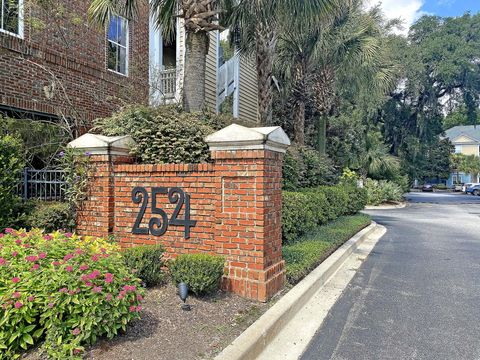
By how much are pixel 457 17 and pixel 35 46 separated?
3816 cm

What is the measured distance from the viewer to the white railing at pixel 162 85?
11227 millimetres

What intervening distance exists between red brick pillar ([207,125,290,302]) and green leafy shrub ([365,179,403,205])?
65.2 feet

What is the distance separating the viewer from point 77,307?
9.34ft

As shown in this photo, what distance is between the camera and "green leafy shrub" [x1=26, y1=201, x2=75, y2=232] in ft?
18.0

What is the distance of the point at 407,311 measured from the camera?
15.4ft

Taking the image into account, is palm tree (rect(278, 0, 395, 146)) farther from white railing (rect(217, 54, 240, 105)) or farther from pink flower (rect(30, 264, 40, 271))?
pink flower (rect(30, 264, 40, 271))

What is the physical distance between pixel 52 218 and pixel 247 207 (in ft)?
9.92

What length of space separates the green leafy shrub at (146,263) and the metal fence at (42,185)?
2.31 m

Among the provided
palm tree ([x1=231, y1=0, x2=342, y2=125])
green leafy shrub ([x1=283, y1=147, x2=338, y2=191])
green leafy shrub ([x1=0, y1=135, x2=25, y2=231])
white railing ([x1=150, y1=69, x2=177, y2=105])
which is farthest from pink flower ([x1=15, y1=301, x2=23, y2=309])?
white railing ([x1=150, y1=69, x2=177, y2=105])

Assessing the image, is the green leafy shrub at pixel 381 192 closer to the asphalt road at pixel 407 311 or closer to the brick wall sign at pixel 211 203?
the asphalt road at pixel 407 311

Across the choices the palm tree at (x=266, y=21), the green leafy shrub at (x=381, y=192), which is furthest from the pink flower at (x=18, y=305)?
the green leafy shrub at (x=381, y=192)

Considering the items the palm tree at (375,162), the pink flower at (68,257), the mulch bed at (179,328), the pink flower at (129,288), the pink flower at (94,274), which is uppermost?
the palm tree at (375,162)

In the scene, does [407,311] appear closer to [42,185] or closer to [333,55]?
[42,185]

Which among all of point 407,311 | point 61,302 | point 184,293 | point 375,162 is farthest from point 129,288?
point 375,162
